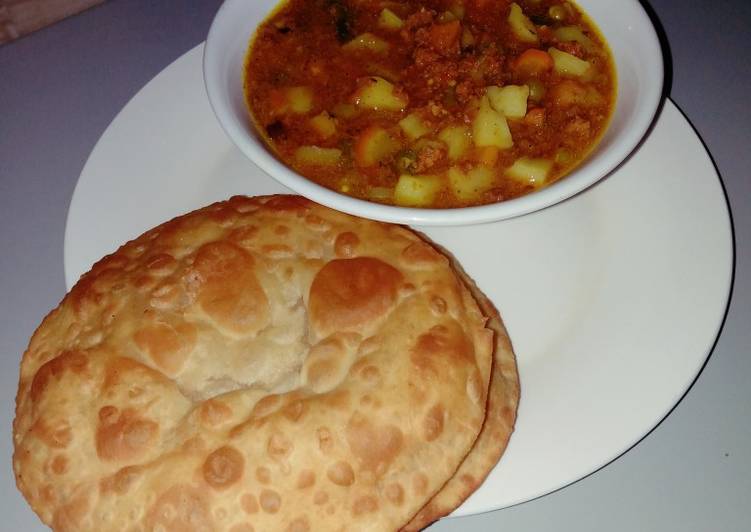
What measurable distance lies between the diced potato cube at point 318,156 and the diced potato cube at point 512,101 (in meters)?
0.78

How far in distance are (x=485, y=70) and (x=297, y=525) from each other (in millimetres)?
2265


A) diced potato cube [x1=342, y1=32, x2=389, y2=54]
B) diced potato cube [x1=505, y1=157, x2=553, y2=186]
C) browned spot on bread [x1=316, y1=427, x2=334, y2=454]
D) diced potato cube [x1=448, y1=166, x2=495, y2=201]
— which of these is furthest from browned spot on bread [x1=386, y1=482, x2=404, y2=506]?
diced potato cube [x1=342, y1=32, x2=389, y2=54]

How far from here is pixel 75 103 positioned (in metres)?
4.44

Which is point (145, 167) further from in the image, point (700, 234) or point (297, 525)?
point (700, 234)

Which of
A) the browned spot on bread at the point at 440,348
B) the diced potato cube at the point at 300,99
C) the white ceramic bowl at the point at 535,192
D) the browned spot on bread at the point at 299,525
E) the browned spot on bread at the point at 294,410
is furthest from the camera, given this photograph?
the diced potato cube at the point at 300,99

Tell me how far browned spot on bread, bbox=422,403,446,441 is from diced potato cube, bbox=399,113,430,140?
1.34 m

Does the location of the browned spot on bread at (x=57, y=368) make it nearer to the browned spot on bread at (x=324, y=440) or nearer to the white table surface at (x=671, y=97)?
the white table surface at (x=671, y=97)

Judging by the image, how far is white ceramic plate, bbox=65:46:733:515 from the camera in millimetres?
2684

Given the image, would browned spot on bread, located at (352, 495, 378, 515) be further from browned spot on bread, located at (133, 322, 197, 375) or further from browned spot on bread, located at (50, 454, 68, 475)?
browned spot on bread, located at (50, 454, 68, 475)

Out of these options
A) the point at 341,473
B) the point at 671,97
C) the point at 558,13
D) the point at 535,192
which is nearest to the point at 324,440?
the point at 341,473

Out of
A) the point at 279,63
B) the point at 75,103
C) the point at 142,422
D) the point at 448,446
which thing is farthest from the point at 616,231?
the point at 75,103

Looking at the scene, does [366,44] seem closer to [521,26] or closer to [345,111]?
[345,111]

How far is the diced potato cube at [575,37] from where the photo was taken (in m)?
3.48

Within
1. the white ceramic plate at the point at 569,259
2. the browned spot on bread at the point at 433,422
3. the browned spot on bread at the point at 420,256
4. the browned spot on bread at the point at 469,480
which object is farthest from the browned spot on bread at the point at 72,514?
the browned spot on bread at the point at 420,256
